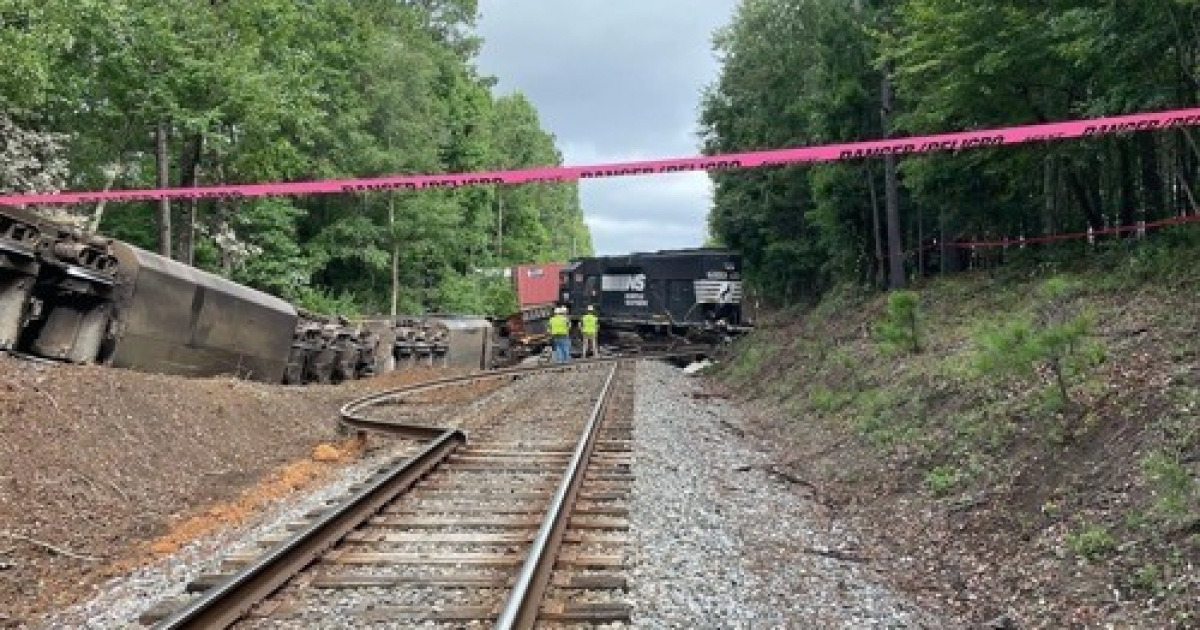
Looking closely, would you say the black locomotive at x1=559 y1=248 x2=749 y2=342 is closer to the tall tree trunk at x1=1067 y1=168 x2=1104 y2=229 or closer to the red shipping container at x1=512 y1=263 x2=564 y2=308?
the red shipping container at x1=512 y1=263 x2=564 y2=308

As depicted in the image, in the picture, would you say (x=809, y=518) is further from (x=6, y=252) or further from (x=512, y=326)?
(x=512, y=326)

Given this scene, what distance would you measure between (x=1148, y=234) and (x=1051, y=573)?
12.0m

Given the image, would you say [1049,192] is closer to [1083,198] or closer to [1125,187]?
[1083,198]

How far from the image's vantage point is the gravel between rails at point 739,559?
5105 millimetres

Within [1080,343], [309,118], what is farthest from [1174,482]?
[309,118]

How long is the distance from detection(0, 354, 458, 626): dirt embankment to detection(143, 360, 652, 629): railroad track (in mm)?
1379

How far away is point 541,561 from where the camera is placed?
17.9 feet

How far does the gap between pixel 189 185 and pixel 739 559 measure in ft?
74.4

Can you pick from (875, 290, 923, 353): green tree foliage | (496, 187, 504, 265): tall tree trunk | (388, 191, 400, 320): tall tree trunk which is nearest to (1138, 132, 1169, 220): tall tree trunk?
(875, 290, 923, 353): green tree foliage

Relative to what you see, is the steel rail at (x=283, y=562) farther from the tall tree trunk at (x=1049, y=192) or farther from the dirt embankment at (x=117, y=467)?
the tall tree trunk at (x=1049, y=192)

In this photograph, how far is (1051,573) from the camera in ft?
18.1

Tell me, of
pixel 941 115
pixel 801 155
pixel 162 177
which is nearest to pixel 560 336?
pixel 162 177

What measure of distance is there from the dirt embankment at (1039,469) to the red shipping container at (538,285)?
32680mm

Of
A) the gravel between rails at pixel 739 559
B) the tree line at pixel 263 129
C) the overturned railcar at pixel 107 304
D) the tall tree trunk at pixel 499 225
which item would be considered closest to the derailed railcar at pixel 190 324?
the overturned railcar at pixel 107 304
